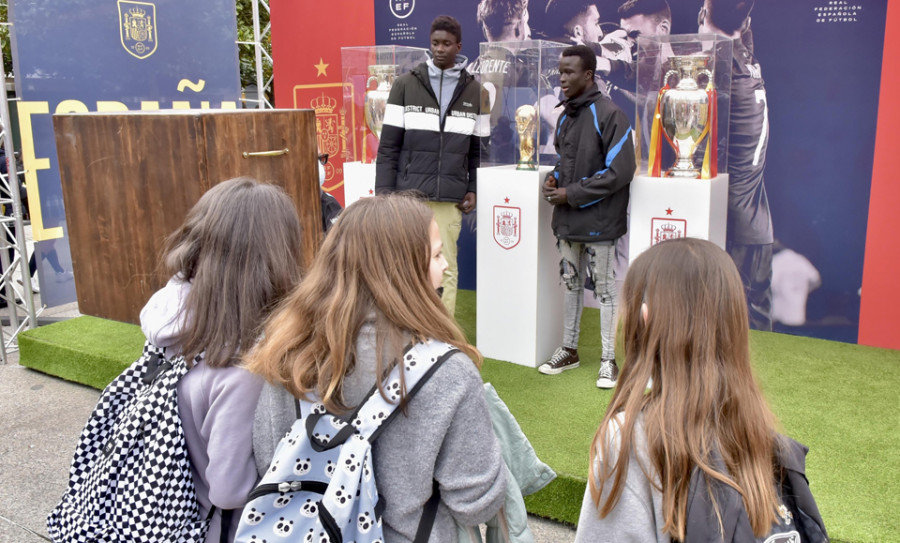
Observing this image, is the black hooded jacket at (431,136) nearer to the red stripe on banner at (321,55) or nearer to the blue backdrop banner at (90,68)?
the red stripe on banner at (321,55)

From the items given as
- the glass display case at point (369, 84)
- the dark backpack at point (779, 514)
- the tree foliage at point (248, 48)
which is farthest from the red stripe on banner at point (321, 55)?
the tree foliage at point (248, 48)

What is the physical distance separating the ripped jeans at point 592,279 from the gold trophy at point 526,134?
497 millimetres

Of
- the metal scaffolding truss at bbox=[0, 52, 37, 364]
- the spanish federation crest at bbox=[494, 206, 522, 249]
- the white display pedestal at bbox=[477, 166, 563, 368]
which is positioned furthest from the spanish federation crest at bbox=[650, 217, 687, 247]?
the metal scaffolding truss at bbox=[0, 52, 37, 364]

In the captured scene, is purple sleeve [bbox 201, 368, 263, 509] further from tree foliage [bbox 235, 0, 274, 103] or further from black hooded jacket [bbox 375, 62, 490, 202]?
tree foliage [bbox 235, 0, 274, 103]

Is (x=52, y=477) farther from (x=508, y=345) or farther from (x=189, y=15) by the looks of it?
(x=189, y=15)

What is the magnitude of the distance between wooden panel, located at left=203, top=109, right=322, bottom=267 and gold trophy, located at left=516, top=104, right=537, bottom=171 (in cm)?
115

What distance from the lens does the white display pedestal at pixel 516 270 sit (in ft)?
13.6

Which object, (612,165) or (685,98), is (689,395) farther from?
(685,98)

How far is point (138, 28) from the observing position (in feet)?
18.6

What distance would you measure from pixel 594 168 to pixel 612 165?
0.42 ft

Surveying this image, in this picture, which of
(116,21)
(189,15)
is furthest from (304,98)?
(116,21)

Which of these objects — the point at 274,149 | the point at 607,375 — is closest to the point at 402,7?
the point at 274,149

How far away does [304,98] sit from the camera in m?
7.02

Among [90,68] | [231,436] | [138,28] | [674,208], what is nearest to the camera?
[231,436]
